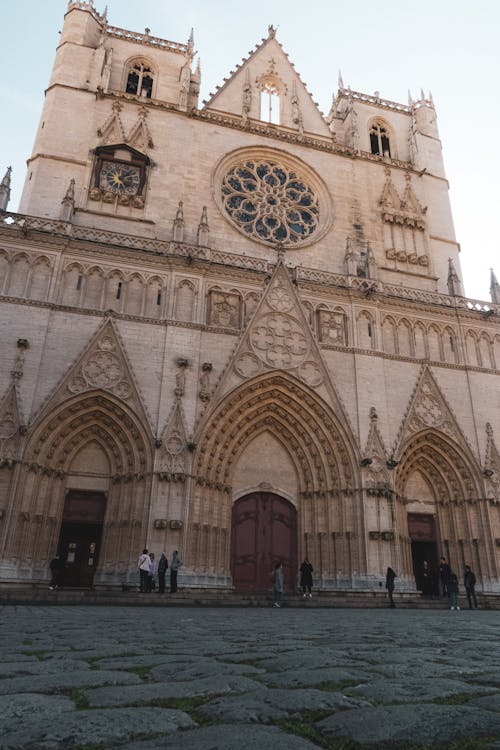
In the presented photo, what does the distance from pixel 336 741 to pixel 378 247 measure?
75.5 ft

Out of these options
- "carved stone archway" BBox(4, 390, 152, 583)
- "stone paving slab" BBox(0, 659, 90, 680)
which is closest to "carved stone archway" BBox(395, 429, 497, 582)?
"carved stone archway" BBox(4, 390, 152, 583)

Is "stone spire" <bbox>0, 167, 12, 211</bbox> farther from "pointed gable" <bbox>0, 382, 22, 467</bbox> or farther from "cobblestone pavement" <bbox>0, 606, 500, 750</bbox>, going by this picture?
"cobblestone pavement" <bbox>0, 606, 500, 750</bbox>

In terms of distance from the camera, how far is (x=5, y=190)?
61.7 feet

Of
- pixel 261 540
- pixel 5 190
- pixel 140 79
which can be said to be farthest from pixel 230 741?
pixel 140 79

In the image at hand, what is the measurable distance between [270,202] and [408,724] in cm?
2285

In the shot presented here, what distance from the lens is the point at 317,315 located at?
65.4 feet

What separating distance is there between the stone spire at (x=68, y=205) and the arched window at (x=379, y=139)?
15.0 meters

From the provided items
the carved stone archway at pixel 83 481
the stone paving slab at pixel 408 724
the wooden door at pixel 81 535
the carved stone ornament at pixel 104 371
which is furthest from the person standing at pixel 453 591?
the stone paving slab at pixel 408 724

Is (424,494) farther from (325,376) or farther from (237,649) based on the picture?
(237,649)

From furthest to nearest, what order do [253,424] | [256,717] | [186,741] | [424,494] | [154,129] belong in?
[154,129] → [424,494] → [253,424] → [256,717] → [186,741]

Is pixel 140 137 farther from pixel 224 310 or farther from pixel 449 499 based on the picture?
pixel 449 499

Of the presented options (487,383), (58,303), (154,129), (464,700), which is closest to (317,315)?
(487,383)

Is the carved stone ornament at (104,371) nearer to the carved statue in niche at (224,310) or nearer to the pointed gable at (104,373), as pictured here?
the pointed gable at (104,373)

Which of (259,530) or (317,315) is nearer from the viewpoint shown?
(259,530)
